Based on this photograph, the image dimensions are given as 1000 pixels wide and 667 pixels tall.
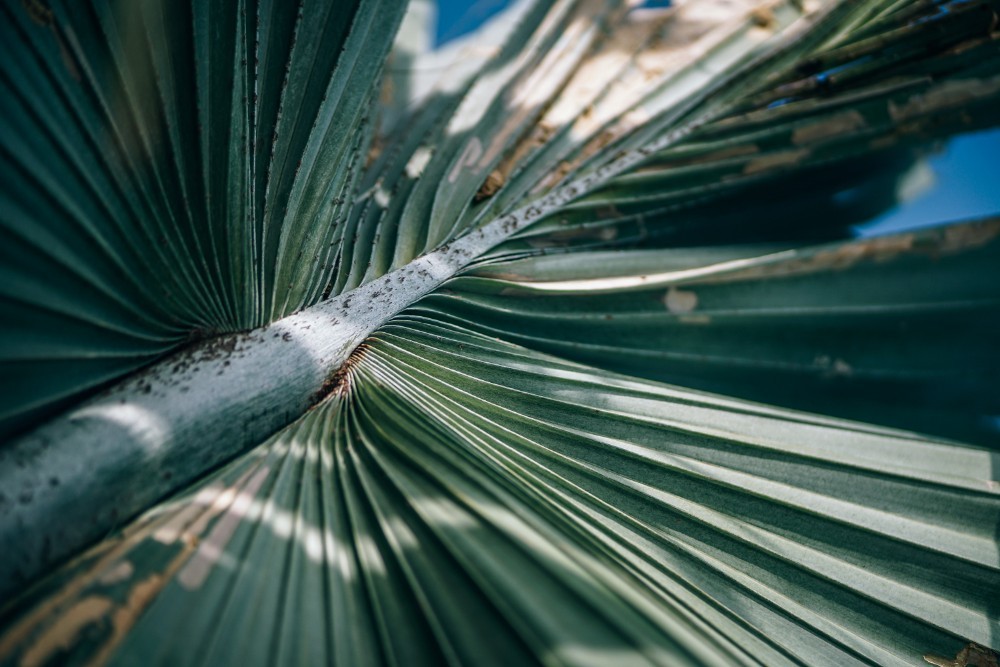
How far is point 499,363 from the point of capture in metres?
1.20

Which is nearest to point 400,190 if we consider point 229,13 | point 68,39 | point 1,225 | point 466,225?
point 466,225

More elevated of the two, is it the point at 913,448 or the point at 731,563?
the point at 913,448

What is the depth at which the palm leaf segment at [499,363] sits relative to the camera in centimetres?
70

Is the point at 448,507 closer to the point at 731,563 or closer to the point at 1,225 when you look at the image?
the point at 731,563

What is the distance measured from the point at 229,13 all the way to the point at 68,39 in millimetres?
262

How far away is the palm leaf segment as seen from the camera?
2.29ft

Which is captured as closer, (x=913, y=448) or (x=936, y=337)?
(x=936, y=337)

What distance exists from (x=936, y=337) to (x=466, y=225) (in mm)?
1152

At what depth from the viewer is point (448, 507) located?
0.77 metres

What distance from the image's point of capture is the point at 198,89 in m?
0.94

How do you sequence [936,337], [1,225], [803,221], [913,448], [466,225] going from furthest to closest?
[466,225] < [803,221] < [913,448] < [936,337] < [1,225]

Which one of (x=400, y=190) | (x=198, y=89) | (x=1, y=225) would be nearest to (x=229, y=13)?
(x=198, y=89)

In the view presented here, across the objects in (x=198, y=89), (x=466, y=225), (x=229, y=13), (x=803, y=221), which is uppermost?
(x=229, y=13)

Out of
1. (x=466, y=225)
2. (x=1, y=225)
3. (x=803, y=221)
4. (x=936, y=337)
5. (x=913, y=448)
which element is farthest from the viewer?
(x=466, y=225)
